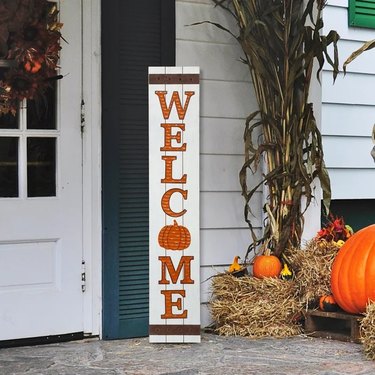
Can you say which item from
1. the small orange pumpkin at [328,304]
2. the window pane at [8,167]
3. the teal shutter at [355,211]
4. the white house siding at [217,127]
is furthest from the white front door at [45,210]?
the teal shutter at [355,211]

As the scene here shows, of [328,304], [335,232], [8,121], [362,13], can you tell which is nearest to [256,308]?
[328,304]

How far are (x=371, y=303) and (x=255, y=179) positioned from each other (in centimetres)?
116

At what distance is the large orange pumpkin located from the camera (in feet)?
14.0

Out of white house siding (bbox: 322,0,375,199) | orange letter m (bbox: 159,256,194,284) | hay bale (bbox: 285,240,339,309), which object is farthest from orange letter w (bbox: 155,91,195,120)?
white house siding (bbox: 322,0,375,199)

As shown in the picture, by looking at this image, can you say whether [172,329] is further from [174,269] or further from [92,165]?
[92,165]

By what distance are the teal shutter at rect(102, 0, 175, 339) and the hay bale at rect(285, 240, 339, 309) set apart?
0.87 metres

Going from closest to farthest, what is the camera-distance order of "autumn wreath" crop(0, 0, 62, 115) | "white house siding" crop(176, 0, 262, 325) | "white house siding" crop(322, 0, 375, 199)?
"autumn wreath" crop(0, 0, 62, 115) → "white house siding" crop(176, 0, 262, 325) → "white house siding" crop(322, 0, 375, 199)

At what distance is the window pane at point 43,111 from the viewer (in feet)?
13.9

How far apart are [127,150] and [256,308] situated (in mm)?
1129

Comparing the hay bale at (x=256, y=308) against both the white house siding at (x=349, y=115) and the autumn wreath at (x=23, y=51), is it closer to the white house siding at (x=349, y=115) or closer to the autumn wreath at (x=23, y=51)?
the white house siding at (x=349, y=115)

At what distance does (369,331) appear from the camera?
390cm

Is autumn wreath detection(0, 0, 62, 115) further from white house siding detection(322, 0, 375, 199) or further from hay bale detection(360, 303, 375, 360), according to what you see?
white house siding detection(322, 0, 375, 199)

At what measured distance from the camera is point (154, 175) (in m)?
4.25

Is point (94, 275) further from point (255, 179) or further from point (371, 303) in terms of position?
point (371, 303)
